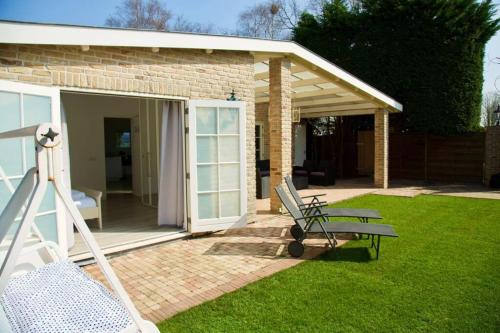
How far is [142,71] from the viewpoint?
18.6ft

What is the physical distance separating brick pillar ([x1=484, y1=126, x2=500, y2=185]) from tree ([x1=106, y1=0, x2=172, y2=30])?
1692 cm

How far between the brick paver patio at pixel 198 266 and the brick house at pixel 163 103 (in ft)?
1.47

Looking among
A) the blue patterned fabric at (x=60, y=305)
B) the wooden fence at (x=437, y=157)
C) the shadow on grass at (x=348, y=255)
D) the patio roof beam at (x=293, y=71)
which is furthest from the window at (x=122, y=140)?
the blue patterned fabric at (x=60, y=305)

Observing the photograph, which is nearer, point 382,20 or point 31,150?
point 31,150

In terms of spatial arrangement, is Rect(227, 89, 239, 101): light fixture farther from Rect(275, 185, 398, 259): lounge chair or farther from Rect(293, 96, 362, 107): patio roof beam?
Rect(293, 96, 362, 107): patio roof beam

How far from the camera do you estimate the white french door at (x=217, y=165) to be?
6.38m

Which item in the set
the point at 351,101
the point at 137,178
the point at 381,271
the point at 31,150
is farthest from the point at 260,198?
the point at 31,150

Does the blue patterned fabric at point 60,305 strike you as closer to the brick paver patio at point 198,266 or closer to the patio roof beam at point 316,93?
the brick paver patio at point 198,266

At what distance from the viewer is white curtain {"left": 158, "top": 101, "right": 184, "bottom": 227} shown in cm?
674

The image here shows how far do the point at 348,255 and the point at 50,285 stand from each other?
412 centimetres

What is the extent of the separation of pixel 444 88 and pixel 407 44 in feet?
7.80

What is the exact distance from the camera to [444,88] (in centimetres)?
1480

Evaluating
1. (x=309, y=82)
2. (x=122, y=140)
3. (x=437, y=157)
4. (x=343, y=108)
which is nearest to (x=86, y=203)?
(x=309, y=82)

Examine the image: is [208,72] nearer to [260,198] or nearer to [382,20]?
[260,198]
